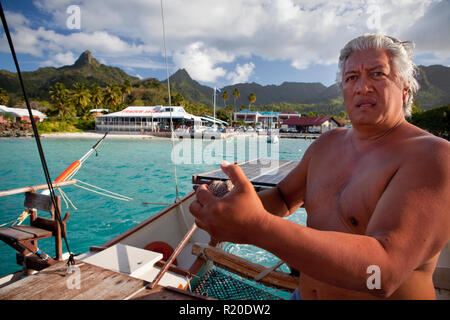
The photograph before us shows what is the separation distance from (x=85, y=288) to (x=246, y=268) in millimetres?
1679

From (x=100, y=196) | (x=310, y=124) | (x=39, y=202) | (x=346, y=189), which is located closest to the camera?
(x=346, y=189)

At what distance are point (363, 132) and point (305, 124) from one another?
6134cm

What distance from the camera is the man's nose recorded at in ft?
3.50

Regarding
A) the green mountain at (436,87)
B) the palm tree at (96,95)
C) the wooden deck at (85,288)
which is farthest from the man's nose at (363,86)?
the green mountain at (436,87)

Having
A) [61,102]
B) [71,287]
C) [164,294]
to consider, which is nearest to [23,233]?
[71,287]

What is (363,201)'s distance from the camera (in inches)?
39.7

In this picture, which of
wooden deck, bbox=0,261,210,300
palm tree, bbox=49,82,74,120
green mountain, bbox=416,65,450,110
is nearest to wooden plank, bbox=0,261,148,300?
wooden deck, bbox=0,261,210,300

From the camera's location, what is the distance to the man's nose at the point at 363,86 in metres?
1.07

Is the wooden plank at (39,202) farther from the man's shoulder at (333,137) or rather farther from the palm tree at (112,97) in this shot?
the palm tree at (112,97)

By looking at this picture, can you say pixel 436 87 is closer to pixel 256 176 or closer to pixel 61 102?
pixel 61 102

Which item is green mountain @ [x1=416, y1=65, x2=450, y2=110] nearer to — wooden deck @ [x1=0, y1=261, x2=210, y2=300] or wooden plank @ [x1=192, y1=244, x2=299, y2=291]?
wooden plank @ [x1=192, y1=244, x2=299, y2=291]

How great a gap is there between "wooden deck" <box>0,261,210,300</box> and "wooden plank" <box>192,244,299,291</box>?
1407 mm
